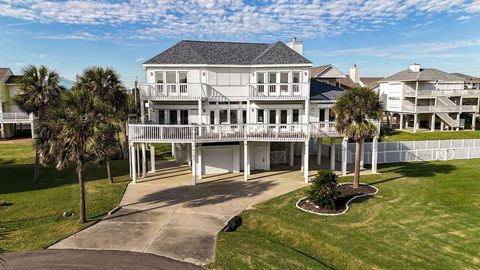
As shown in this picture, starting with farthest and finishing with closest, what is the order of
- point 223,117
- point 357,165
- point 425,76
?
point 425,76
point 223,117
point 357,165

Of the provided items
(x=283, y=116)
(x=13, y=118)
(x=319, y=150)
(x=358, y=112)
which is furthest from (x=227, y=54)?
(x=13, y=118)

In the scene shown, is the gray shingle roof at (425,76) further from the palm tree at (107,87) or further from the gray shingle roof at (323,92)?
the palm tree at (107,87)

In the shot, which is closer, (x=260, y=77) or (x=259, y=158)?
(x=260, y=77)

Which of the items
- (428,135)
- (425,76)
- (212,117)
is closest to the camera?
(212,117)

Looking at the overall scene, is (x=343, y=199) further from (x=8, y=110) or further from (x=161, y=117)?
(x=8, y=110)

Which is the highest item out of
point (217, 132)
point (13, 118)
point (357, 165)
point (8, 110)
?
point (8, 110)

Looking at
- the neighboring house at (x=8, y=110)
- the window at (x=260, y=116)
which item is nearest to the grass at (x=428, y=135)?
the window at (x=260, y=116)

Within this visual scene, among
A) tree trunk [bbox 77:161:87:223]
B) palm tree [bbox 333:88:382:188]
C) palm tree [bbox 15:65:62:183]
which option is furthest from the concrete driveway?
palm tree [bbox 15:65:62:183]

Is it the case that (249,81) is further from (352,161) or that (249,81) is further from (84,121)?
(84,121)

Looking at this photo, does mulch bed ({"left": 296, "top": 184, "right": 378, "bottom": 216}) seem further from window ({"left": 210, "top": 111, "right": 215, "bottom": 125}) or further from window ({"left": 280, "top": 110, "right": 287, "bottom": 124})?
window ({"left": 210, "top": 111, "right": 215, "bottom": 125})
